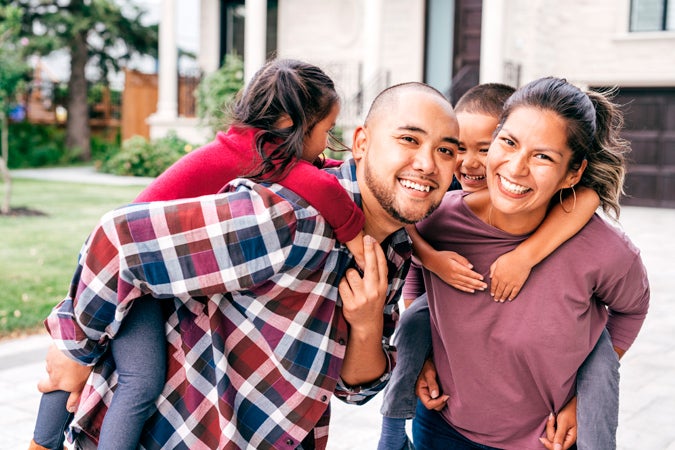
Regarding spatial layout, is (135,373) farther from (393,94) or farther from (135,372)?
(393,94)

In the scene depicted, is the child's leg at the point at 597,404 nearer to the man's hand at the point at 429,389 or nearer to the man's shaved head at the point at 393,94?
the man's hand at the point at 429,389

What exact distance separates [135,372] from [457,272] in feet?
3.07

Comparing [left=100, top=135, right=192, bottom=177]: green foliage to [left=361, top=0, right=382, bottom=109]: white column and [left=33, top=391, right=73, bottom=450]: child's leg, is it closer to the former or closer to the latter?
[left=361, top=0, right=382, bottom=109]: white column

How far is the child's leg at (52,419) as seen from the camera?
2.25 meters

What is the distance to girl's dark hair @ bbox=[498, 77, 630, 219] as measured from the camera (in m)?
2.07

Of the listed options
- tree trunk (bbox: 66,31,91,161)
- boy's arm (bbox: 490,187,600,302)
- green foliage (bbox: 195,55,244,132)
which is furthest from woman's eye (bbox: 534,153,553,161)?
tree trunk (bbox: 66,31,91,161)

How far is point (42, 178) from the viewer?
1806cm

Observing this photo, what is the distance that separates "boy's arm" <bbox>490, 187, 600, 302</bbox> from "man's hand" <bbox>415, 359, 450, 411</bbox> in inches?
14.8

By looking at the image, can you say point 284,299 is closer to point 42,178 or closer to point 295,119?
point 295,119

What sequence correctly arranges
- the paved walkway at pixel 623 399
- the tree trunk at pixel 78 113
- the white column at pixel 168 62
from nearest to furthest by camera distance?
the paved walkway at pixel 623 399 → the white column at pixel 168 62 → the tree trunk at pixel 78 113

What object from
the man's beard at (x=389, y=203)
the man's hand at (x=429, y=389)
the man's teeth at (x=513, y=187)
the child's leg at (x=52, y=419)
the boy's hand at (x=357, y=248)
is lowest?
the child's leg at (x=52, y=419)

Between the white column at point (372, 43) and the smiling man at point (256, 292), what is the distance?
14.9m

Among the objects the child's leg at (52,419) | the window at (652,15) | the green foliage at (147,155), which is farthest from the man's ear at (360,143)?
the window at (652,15)

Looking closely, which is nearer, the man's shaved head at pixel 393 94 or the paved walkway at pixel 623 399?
the man's shaved head at pixel 393 94
